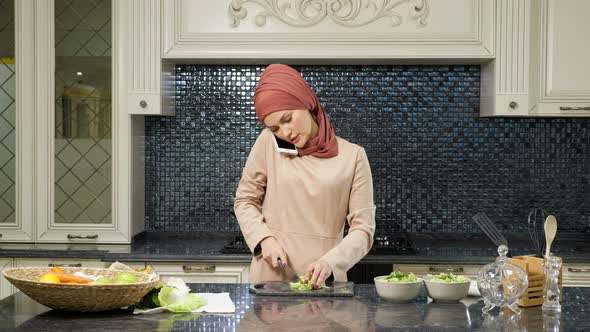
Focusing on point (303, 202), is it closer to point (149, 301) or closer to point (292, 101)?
point (292, 101)

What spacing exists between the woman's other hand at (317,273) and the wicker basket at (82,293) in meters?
0.51

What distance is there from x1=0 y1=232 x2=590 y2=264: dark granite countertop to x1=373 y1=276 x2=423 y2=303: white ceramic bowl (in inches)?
51.9

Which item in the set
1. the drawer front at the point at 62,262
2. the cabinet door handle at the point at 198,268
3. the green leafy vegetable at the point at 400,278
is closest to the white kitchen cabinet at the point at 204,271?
the cabinet door handle at the point at 198,268

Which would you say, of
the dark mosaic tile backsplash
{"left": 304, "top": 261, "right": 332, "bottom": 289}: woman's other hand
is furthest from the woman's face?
the dark mosaic tile backsplash

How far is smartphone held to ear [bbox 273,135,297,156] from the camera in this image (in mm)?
2742

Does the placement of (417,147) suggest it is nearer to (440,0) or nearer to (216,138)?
(440,0)

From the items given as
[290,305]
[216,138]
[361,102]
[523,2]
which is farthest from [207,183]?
[290,305]

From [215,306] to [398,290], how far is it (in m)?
0.52

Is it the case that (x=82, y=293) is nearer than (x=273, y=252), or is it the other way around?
(x=82, y=293)

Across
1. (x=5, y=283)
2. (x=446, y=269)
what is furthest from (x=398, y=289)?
(x=5, y=283)

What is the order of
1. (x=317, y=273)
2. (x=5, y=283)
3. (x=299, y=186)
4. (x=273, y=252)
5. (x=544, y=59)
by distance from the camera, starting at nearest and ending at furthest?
(x=317, y=273)
(x=273, y=252)
(x=299, y=186)
(x=5, y=283)
(x=544, y=59)

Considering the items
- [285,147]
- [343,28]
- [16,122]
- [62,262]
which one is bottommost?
[62,262]

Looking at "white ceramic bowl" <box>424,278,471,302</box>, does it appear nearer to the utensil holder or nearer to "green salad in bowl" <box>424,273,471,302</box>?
"green salad in bowl" <box>424,273,471,302</box>

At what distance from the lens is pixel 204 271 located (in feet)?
11.8
